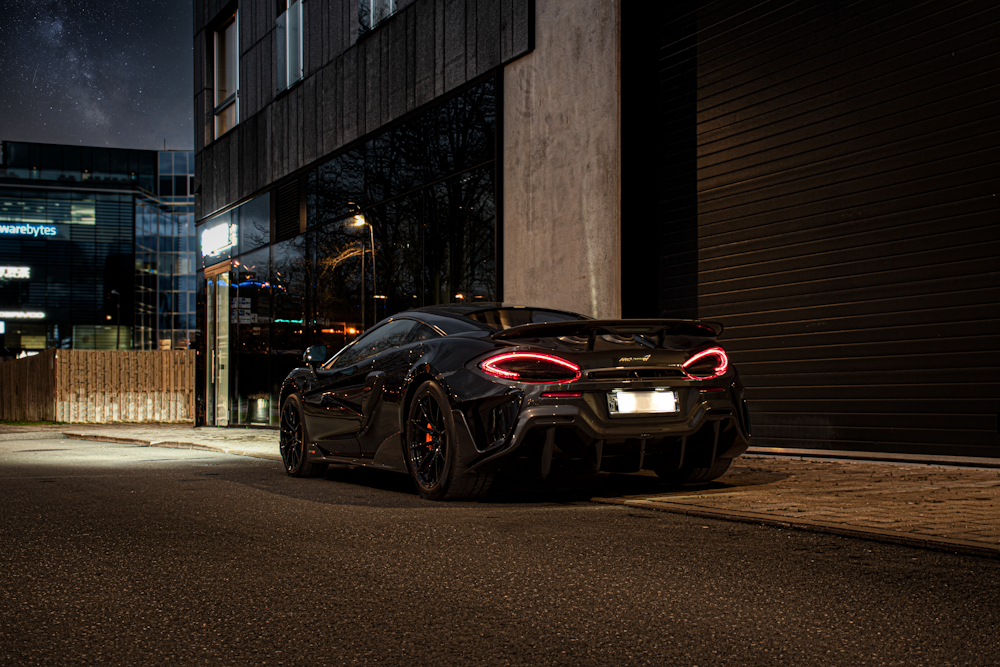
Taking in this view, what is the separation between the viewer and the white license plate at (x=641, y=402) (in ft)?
20.0

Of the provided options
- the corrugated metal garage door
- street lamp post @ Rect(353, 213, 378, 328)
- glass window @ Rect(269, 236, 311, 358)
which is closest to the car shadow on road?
the corrugated metal garage door

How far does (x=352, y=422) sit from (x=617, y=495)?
2233 millimetres

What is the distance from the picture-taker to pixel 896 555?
4.54 m

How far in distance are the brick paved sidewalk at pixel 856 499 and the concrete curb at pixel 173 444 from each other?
19.2 ft

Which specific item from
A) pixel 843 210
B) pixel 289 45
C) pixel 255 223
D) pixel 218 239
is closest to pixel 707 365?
pixel 843 210

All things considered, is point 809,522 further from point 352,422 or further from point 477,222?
point 477,222

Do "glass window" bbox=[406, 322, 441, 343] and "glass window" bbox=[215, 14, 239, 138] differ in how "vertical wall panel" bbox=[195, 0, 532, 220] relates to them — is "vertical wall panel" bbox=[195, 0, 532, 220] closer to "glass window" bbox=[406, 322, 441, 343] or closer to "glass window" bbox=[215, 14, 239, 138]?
"glass window" bbox=[215, 14, 239, 138]

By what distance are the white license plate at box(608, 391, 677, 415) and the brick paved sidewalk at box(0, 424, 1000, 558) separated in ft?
1.89

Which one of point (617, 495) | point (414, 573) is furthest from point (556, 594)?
point (617, 495)

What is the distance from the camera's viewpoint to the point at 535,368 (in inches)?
240

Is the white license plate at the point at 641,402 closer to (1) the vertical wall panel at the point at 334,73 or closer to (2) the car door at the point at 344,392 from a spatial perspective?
(2) the car door at the point at 344,392

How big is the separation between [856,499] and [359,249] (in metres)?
11.8

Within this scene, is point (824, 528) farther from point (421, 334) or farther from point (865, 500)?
point (421, 334)

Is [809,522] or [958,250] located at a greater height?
[958,250]
